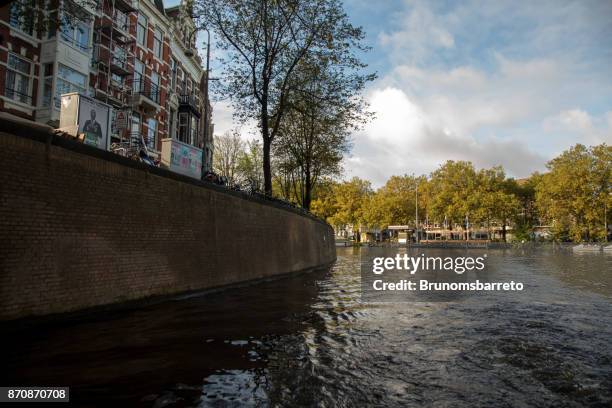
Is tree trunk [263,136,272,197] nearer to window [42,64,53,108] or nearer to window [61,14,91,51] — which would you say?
window [42,64,53,108]

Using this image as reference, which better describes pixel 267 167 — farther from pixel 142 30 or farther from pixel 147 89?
pixel 142 30

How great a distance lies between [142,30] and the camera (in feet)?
93.7

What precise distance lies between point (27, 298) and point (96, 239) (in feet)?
6.46

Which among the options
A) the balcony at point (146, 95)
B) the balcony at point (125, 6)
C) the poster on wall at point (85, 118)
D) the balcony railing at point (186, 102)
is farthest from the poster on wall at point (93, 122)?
the balcony railing at point (186, 102)

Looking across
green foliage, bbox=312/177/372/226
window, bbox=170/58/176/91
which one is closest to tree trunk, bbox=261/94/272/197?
window, bbox=170/58/176/91

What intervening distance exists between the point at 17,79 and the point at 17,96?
826 mm

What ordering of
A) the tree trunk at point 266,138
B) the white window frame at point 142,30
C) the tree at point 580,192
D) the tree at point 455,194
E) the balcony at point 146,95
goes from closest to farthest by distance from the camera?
the tree trunk at point 266,138 < the balcony at point 146,95 < the white window frame at point 142,30 < the tree at point 580,192 < the tree at point 455,194

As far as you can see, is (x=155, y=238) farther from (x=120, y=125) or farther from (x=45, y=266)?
(x=120, y=125)

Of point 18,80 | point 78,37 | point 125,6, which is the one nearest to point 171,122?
point 125,6

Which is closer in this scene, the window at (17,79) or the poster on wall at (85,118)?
the poster on wall at (85,118)

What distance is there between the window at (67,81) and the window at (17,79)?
3.99 ft

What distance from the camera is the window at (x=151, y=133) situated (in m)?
28.9

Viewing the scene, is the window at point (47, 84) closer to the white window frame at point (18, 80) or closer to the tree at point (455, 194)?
the white window frame at point (18, 80)

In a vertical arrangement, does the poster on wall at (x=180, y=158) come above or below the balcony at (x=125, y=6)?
below
